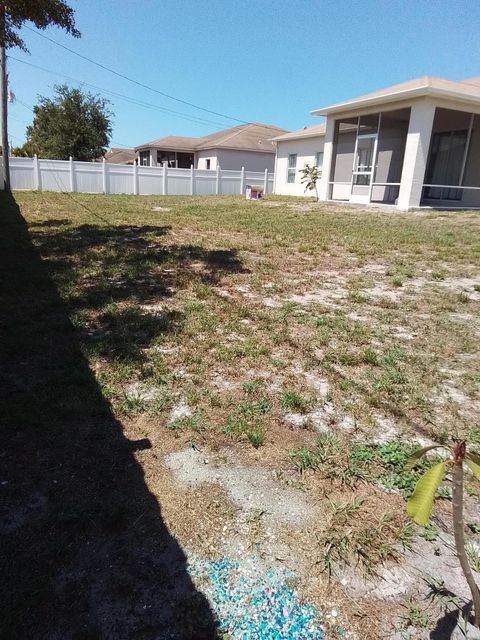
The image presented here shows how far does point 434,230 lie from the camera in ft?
33.6

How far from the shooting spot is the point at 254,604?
1540mm

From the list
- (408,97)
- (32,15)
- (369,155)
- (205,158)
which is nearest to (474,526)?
(32,15)

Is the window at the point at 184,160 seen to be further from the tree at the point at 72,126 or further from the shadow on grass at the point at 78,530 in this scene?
the shadow on grass at the point at 78,530

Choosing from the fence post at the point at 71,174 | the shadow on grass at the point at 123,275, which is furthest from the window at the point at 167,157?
the shadow on grass at the point at 123,275

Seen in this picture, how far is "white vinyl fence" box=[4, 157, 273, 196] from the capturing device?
62.0 ft

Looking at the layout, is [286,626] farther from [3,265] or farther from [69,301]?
[3,265]

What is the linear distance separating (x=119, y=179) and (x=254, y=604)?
2145 cm

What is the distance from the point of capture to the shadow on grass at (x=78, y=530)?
4.81 feet

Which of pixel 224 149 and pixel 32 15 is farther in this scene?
pixel 224 149

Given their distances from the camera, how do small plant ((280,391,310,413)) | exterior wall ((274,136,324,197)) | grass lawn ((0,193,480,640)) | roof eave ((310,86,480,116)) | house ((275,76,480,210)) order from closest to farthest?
grass lawn ((0,193,480,640)) → small plant ((280,391,310,413)) → roof eave ((310,86,480,116)) → house ((275,76,480,210)) → exterior wall ((274,136,324,197))

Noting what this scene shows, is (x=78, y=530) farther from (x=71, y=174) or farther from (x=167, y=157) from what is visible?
(x=167, y=157)

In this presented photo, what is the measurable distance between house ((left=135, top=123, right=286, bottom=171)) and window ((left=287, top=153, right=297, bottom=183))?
21.1 feet

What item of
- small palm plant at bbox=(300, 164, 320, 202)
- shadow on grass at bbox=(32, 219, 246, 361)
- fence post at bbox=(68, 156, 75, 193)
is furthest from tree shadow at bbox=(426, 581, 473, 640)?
fence post at bbox=(68, 156, 75, 193)

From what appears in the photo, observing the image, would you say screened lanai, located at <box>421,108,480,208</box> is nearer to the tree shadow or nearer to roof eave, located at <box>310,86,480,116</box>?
roof eave, located at <box>310,86,480,116</box>
